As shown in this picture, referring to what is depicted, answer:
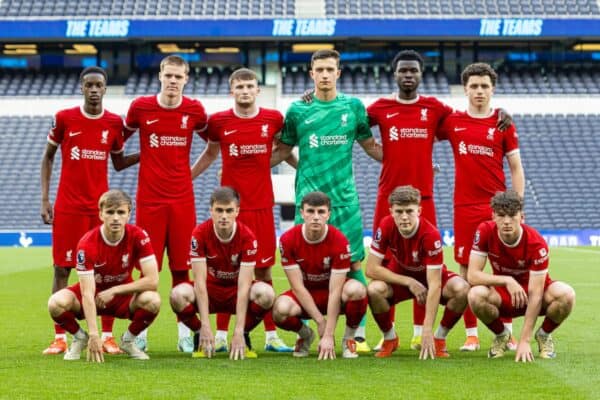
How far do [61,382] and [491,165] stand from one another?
10.8ft

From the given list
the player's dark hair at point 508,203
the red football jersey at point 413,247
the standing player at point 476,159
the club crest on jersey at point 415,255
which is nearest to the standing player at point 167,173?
the red football jersey at point 413,247

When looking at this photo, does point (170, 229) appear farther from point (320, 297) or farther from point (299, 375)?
point (299, 375)

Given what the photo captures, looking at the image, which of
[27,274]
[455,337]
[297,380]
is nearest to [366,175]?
[27,274]

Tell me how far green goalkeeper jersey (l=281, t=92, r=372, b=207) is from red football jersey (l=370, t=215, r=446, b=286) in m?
0.55

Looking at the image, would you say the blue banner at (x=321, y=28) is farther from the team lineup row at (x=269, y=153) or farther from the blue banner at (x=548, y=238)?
the team lineup row at (x=269, y=153)

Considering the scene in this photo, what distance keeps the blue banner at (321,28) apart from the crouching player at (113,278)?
2415 cm

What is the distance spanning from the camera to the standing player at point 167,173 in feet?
21.3

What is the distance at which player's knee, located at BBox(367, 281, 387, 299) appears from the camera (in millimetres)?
5961

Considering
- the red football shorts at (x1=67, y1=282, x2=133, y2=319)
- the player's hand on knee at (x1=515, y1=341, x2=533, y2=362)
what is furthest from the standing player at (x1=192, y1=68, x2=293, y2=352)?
the player's hand on knee at (x1=515, y1=341, x2=533, y2=362)

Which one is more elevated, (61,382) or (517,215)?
(517,215)

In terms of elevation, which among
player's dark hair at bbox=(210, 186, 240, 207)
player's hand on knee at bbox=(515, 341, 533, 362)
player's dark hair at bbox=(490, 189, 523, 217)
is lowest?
player's hand on knee at bbox=(515, 341, 533, 362)

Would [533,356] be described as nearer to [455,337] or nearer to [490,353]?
[490,353]

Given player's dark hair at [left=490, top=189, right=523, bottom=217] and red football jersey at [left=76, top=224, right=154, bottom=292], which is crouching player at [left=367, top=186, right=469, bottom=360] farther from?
red football jersey at [left=76, top=224, right=154, bottom=292]

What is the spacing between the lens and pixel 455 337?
718cm
